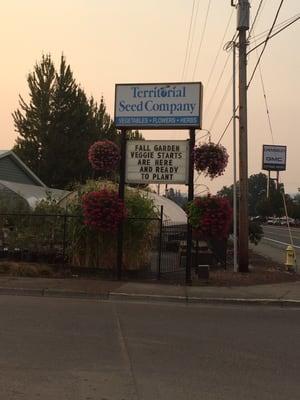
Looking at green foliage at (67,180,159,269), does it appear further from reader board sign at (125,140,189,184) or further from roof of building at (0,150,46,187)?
Answer: roof of building at (0,150,46,187)

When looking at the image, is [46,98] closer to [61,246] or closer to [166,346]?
[61,246]

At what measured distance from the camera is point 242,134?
18469 millimetres

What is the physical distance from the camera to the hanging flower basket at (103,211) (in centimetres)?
1495

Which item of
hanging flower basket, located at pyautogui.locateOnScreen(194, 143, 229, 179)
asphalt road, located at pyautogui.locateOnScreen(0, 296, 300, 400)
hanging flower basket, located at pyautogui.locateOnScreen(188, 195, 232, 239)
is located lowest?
asphalt road, located at pyautogui.locateOnScreen(0, 296, 300, 400)

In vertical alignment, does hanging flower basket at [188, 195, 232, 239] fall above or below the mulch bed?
above

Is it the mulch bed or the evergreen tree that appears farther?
the evergreen tree

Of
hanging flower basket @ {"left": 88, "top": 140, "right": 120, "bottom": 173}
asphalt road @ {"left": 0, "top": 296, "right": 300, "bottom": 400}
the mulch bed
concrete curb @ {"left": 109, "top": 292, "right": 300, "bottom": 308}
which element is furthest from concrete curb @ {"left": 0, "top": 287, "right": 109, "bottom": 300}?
hanging flower basket @ {"left": 88, "top": 140, "right": 120, "bottom": 173}

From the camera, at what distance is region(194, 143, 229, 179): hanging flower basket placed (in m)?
14.8

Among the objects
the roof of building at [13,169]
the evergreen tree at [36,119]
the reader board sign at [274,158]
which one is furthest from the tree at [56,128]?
the reader board sign at [274,158]

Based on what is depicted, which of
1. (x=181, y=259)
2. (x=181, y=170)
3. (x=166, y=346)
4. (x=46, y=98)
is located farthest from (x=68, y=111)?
(x=166, y=346)

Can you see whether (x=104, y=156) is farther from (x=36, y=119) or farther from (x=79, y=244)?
(x=36, y=119)

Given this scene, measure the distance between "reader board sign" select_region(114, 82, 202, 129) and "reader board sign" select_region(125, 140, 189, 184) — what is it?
526 mm

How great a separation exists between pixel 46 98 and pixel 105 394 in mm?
43885

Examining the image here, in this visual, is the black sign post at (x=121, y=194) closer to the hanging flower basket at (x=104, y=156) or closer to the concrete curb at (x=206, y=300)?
the hanging flower basket at (x=104, y=156)
